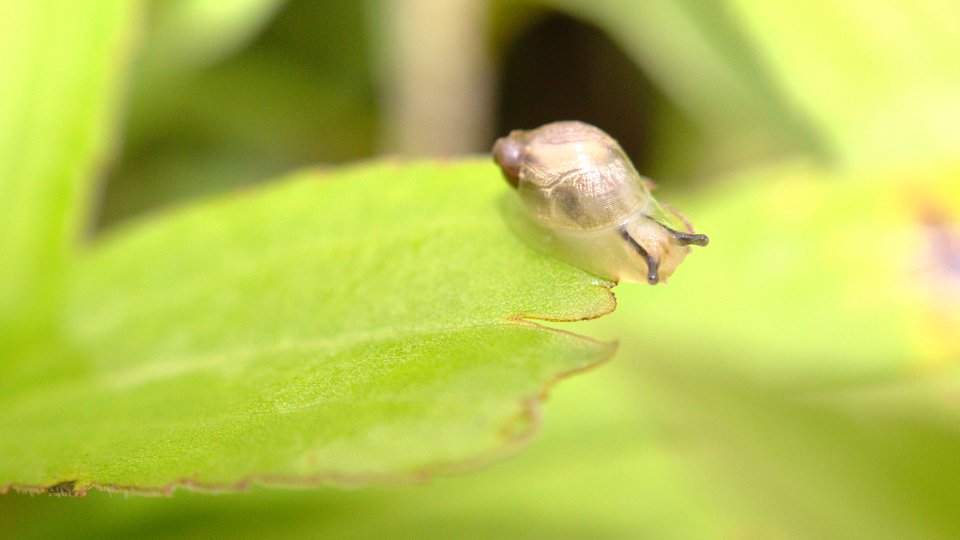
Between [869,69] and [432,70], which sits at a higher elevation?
[869,69]

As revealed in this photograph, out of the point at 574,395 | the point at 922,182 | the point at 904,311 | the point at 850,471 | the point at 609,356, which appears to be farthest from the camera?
the point at 922,182

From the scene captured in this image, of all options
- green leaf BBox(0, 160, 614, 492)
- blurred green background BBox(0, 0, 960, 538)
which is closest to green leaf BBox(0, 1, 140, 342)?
green leaf BBox(0, 160, 614, 492)

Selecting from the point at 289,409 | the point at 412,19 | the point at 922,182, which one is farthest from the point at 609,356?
the point at 412,19

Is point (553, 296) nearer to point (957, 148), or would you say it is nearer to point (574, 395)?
point (574, 395)

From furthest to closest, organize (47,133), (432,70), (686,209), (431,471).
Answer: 1. (432,70)
2. (686,209)
3. (47,133)
4. (431,471)

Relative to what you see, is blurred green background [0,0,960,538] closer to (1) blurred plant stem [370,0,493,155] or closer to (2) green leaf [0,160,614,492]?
(1) blurred plant stem [370,0,493,155]

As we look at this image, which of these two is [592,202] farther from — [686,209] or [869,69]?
[869,69]

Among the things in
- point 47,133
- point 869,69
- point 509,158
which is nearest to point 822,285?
point 869,69
